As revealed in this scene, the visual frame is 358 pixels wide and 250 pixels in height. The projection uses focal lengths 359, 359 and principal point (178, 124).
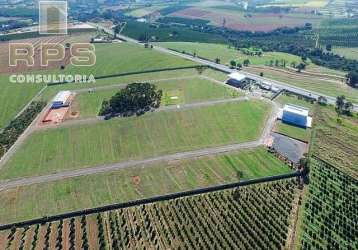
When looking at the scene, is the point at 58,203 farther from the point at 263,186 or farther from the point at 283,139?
the point at 283,139

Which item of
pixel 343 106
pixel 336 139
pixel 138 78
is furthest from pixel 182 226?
pixel 138 78

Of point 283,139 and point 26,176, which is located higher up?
point 283,139

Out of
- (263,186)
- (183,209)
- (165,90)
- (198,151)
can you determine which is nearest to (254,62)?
(165,90)

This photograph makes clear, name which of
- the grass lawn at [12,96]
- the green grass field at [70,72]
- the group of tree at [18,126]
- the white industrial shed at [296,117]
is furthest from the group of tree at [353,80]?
the grass lawn at [12,96]

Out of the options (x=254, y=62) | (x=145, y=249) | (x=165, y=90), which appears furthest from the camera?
(x=254, y=62)

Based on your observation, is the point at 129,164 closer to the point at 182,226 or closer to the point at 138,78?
→ the point at 182,226

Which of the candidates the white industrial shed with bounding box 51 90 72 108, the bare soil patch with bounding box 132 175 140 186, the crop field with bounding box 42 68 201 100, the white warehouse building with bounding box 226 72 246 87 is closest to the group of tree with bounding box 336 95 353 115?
the white warehouse building with bounding box 226 72 246 87

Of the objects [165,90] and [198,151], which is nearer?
[198,151]
